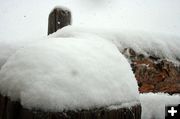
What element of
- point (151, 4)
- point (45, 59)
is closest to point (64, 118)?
point (45, 59)

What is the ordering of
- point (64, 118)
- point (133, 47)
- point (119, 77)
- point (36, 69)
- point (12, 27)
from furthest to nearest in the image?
point (12, 27) → point (133, 47) → point (119, 77) → point (36, 69) → point (64, 118)

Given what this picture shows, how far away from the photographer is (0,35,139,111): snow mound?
0.90m

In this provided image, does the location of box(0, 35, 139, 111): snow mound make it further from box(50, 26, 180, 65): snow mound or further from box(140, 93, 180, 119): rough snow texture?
box(50, 26, 180, 65): snow mound

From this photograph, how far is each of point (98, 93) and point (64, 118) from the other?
0.58ft

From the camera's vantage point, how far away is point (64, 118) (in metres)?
0.86

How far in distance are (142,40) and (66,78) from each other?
130 centimetres

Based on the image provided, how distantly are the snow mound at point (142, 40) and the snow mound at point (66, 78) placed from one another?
2.42 ft

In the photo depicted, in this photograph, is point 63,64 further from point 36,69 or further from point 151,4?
point 151,4

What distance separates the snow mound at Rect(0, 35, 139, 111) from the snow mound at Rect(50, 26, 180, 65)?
2.42 feet

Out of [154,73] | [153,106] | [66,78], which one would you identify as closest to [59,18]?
[154,73]

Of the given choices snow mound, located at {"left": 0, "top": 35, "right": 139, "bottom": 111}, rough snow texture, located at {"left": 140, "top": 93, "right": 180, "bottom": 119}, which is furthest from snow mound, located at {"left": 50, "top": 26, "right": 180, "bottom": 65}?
snow mound, located at {"left": 0, "top": 35, "right": 139, "bottom": 111}

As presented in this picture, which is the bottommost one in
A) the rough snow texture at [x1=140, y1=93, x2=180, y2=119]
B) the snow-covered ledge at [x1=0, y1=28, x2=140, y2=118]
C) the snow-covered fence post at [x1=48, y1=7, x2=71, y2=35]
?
the rough snow texture at [x1=140, y1=93, x2=180, y2=119]

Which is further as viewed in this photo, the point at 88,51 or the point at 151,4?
the point at 151,4

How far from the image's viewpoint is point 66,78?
3.08 feet
